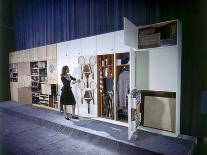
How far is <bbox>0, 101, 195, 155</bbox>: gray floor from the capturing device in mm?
3266

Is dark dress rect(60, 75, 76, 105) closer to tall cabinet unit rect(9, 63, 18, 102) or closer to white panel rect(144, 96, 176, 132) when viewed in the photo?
white panel rect(144, 96, 176, 132)

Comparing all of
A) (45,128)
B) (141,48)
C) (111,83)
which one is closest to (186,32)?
(141,48)

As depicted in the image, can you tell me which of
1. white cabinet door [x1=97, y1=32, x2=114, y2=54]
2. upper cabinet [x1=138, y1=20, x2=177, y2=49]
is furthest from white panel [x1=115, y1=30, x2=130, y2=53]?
upper cabinet [x1=138, y1=20, x2=177, y2=49]

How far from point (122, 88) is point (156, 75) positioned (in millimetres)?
990

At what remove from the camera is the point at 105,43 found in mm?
4633

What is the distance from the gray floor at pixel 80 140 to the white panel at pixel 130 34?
1.82 meters

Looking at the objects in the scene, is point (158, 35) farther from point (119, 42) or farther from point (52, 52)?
point (52, 52)

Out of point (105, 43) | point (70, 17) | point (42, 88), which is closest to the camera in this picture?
point (105, 43)

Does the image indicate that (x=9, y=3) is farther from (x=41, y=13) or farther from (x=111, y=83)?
(x=111, y=83)

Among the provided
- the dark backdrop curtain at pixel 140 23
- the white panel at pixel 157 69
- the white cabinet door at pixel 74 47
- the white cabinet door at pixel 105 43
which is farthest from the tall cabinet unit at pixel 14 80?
the white panel at pixel 157 69

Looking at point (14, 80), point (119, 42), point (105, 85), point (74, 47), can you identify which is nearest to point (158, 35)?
point (119, 42)

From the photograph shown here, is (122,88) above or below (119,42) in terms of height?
below

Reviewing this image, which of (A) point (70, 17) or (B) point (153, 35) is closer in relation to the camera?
(B) point (153, 35)

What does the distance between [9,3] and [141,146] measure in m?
9.12
